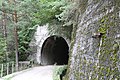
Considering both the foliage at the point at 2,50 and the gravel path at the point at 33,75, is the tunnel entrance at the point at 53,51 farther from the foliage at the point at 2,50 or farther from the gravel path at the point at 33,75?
the gravel path at the point at 33,75

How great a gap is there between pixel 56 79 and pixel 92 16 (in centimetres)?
418

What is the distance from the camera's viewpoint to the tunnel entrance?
14953mm

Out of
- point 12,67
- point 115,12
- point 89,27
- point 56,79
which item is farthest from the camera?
point 12,67

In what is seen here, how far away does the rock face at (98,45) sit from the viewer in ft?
8.14

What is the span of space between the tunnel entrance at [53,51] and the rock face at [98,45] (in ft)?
36.6

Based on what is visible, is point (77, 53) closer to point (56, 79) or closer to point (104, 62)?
point (104, 62)

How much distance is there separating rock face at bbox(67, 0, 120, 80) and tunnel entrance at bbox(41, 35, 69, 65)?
11.1 meters

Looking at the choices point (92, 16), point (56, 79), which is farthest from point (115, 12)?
point (56, 79)

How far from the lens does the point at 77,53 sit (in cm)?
334

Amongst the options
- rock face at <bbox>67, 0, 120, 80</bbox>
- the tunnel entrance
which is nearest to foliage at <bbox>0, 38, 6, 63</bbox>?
the tunnel entrance

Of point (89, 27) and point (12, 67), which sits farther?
point (12, 67)

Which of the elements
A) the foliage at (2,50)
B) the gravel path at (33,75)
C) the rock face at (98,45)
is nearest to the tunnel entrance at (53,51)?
the foliage at (2,50)

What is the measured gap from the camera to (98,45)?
2773 millimetres

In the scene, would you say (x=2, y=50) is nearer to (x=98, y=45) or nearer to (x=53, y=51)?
(x=53, y=51)
